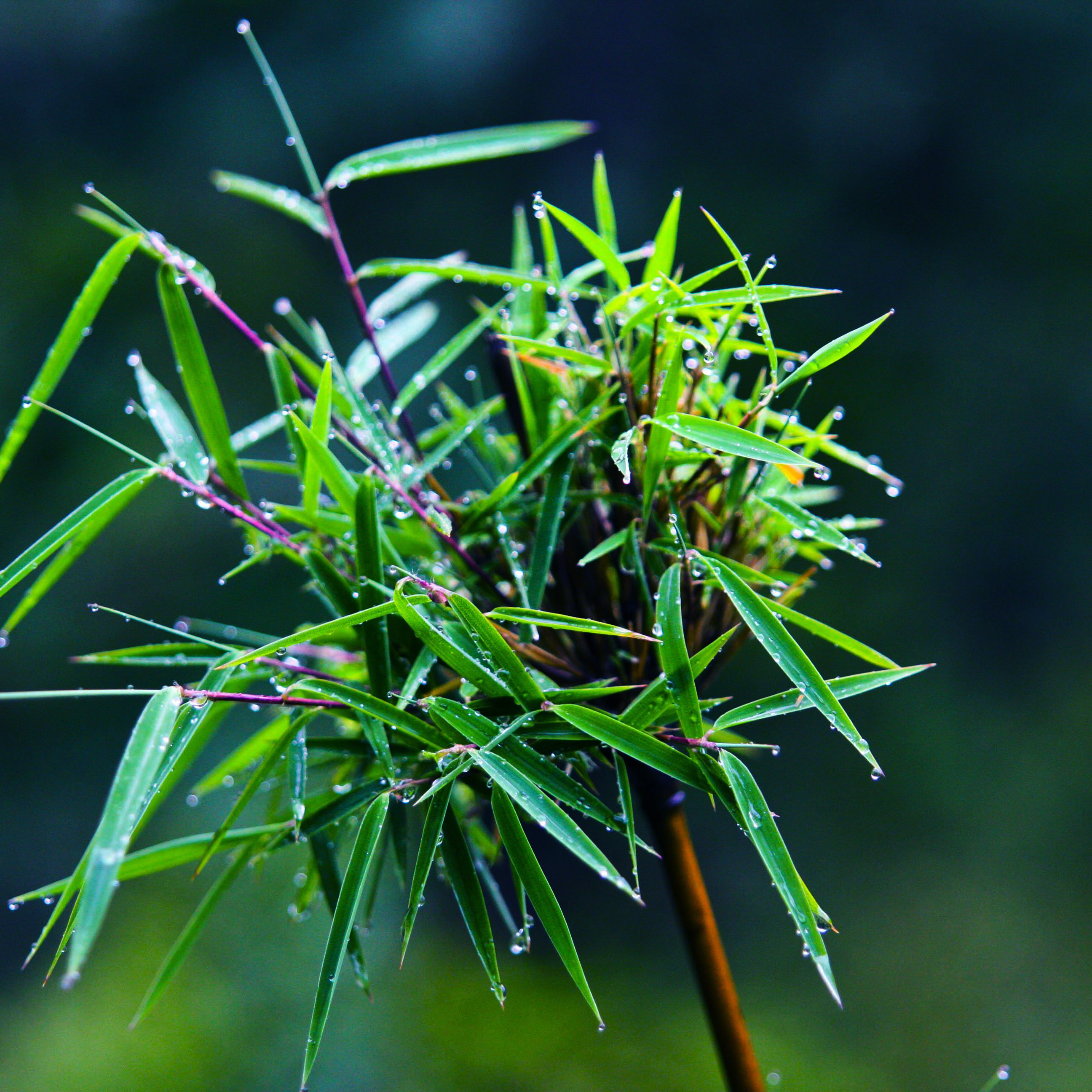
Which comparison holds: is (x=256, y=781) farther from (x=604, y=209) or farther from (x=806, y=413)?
(x=806, y=413)

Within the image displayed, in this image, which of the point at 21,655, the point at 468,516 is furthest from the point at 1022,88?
the point at 21,655

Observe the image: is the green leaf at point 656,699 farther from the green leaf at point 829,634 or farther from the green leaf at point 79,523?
the green leaf at point 79,523

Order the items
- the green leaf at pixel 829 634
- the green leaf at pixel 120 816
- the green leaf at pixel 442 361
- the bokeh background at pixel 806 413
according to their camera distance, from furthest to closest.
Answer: the bokeh background at pixel 806 413, the green leaf at pixel 442 361, the green leaf at pixel 829 634, the green leaf at pixel 120 816

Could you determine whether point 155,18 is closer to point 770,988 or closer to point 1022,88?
point 1022,88

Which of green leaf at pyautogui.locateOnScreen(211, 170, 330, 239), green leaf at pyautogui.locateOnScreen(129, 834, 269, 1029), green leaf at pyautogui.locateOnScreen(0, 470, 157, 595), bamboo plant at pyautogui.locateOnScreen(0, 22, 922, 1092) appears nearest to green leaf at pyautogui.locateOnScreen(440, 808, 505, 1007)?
bamboo plant at pyautogui.locateOnScreen(0, 22, 922, 1092)

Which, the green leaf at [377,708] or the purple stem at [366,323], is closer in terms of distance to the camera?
the green leaf at [377,708]

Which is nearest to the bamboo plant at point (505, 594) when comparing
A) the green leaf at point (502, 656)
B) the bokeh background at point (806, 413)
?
the green leaf at point (502, 656)
